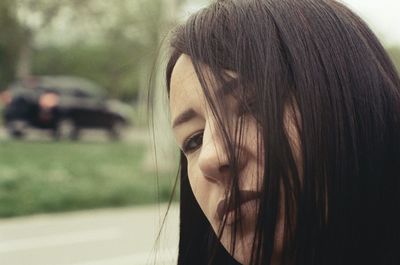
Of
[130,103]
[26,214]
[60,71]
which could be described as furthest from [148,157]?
[130,103]

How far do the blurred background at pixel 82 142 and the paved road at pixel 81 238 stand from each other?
0.01 meters

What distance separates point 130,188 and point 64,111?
18.2ft

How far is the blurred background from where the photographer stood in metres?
3.06

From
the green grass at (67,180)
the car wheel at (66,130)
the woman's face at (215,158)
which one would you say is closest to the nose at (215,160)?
the woman's face at (215,158)

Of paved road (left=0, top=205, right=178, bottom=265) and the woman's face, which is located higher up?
the woman's face

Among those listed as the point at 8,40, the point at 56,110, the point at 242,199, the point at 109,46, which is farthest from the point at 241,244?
the point at 109,46

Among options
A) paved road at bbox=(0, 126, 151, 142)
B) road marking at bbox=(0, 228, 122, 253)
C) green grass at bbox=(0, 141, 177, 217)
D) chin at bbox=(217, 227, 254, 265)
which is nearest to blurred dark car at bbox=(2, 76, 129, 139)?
paved road at bbox=(0, 126, 151, 142)

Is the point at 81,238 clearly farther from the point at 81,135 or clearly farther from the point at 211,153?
the point at 81,135

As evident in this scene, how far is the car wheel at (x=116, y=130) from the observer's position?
15148 mm

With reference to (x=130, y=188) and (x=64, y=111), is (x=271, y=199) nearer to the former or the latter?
(x=130, y=188)

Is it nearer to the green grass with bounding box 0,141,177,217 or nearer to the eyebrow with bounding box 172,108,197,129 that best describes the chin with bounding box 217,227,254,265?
the eyebrow with bounding box 172,108,197,129

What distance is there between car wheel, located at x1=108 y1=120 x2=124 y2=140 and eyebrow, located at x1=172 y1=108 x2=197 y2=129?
1443 cm

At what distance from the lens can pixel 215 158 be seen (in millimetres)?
659

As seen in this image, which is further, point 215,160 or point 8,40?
point 8,40
